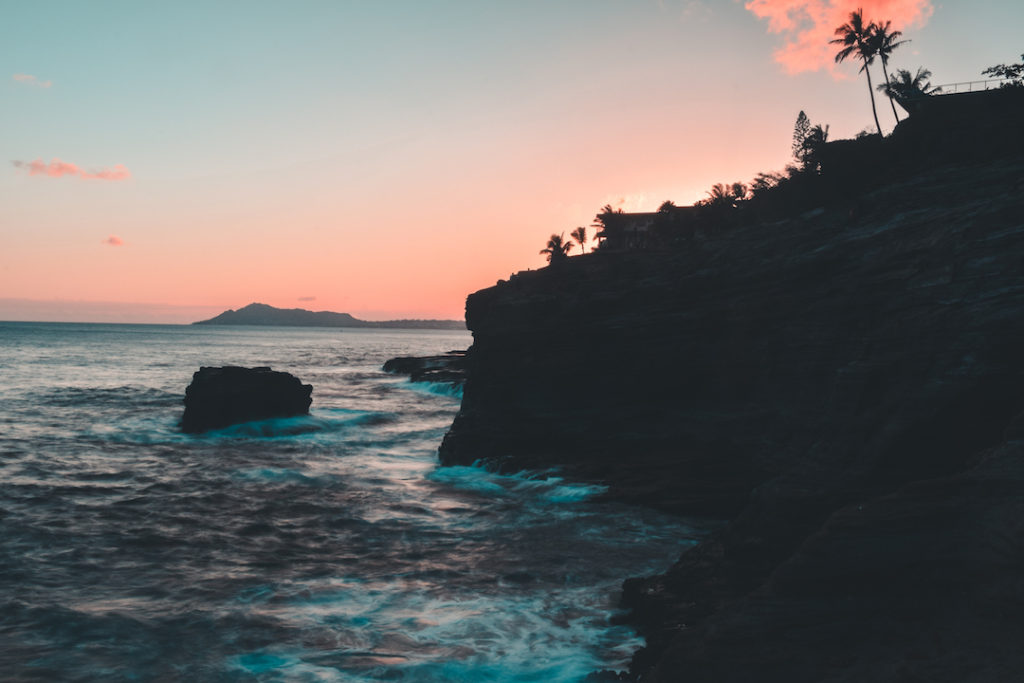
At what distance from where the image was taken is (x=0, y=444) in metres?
27.7

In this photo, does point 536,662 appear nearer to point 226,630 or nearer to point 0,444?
point 226,630

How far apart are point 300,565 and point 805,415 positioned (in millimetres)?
15483

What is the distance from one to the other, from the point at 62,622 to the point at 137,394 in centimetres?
4453

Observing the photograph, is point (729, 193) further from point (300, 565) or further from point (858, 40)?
point (300, 565)

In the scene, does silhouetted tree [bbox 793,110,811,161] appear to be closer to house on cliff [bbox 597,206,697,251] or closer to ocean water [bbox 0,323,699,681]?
house on cliff [bbox 597,206,697,251]

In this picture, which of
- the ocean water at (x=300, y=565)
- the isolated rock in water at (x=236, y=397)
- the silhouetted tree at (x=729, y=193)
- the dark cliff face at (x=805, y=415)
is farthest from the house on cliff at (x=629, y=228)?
the ocean water at (x=300, y=565)

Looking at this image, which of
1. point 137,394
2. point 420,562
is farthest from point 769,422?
point 137,394

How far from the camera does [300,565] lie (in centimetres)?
1445

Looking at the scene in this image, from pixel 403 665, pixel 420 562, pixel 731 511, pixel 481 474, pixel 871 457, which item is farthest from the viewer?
pixel 481 474

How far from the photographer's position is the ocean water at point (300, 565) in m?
10.1

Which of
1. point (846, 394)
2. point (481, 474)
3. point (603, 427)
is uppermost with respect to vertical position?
point (846, 394)

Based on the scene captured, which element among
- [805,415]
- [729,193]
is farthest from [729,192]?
[805,415]

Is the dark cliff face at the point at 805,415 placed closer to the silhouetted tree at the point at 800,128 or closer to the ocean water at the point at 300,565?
the ocean water at the point at 300,565

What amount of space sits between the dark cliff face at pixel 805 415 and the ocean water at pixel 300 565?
2.17 meters
